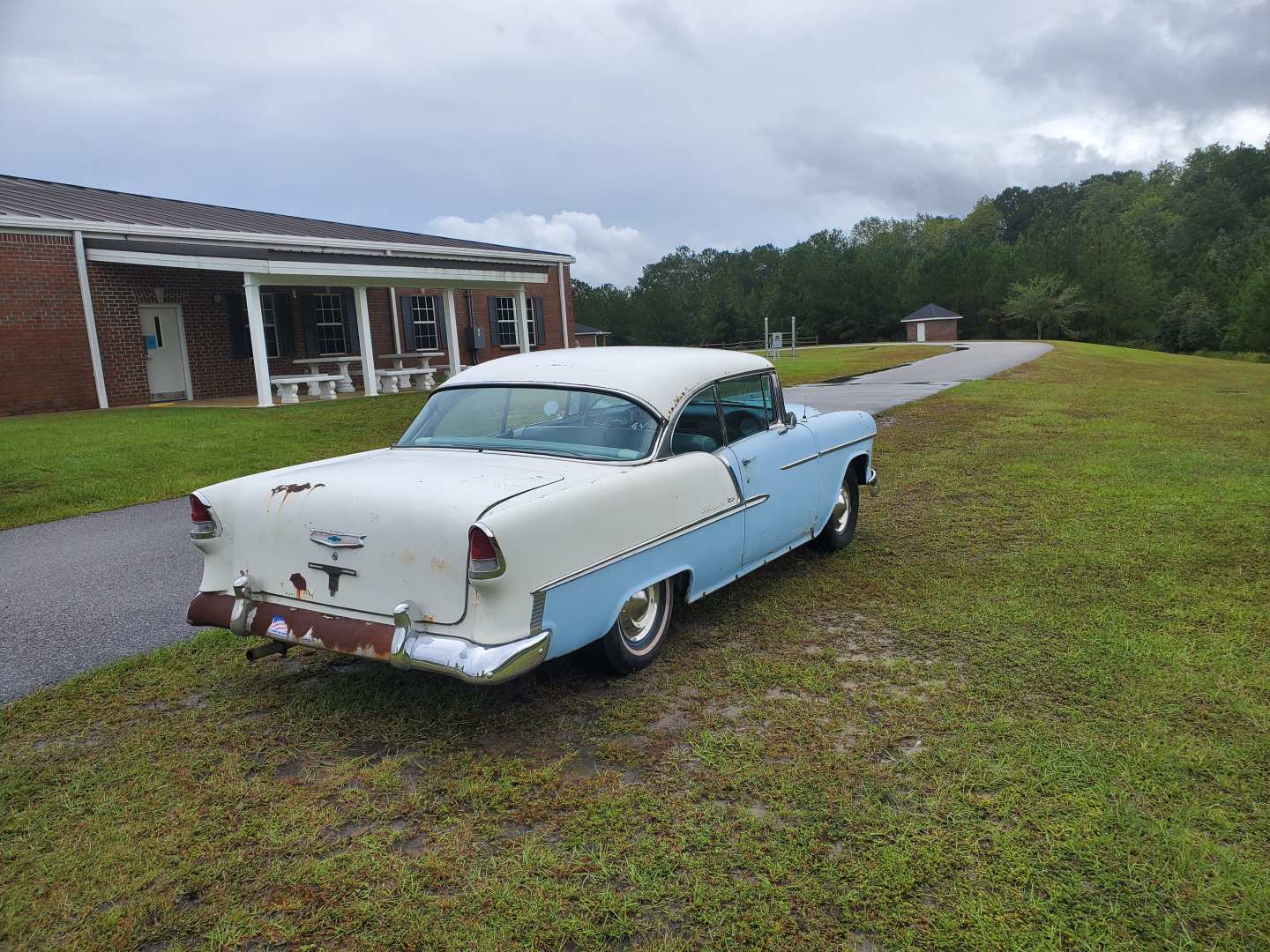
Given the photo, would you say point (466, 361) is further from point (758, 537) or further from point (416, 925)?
point (416, 925)

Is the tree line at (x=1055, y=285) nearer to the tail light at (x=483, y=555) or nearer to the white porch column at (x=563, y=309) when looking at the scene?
the white porch column at (x=563, y=309)

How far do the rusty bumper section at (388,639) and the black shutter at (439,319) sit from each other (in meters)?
22.3

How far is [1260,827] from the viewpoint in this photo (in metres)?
2.80

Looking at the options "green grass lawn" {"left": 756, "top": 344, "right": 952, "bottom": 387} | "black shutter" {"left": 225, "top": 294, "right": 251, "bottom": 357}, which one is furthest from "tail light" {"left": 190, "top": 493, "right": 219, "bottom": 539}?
"green grass lawn" {"left": 756, "top": 344, "right": 952, "bottom": 387}

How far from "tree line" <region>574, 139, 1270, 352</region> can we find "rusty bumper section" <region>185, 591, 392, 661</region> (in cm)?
5806

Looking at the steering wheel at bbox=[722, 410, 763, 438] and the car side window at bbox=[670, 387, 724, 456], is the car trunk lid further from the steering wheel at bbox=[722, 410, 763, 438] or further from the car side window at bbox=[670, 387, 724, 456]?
the steering wheel at bbox=[722, 410, 763, 438]

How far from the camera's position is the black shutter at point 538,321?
2903 centimetres

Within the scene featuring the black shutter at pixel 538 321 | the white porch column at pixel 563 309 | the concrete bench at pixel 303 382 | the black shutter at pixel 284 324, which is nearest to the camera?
the concrete bench at pixel 303 382

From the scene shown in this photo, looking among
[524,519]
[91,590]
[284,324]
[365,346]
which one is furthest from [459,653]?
[284,324]

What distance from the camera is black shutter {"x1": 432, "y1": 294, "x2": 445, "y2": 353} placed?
25.6 metres

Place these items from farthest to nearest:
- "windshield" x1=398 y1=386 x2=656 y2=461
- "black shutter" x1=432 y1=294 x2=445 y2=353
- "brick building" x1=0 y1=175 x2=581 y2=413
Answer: "black shutter" x1=432 y1=294 x2=445 y2=353 < "brick building" x1=0 y1=175 x2=581 y2=413 < "windshield" x1=398 y1=386 x2=656 y2=461

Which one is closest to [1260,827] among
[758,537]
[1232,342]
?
[758,537]

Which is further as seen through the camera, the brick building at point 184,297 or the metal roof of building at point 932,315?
the metal roof of building at point 932,315

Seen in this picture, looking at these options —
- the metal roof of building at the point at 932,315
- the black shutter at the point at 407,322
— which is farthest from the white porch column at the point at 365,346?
the metal roof of building at the point at 932,315
